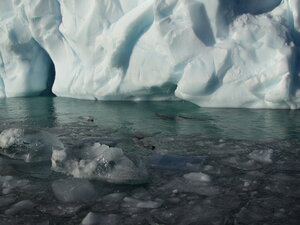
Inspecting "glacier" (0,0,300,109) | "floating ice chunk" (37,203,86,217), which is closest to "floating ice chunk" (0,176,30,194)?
"floating ice chunk" (37,203,86,217)

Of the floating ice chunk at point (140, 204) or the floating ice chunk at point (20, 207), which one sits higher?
the floating ice chunk at point (20, 207)

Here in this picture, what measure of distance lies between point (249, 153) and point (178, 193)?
3.71 feet

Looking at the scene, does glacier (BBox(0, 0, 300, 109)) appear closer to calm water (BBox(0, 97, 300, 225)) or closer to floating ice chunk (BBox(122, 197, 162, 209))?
calm water (BBox(0, 97, 300, 225))

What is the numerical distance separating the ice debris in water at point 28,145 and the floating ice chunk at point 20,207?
96cm

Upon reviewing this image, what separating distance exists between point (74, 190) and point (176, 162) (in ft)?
2.94

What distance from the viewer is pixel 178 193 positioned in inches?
85.0

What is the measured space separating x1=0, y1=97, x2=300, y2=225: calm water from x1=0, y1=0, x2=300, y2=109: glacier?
5.51 ft

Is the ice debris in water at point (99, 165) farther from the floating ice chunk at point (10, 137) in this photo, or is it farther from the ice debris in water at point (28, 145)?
the floating ice chunk at point (10, 137)

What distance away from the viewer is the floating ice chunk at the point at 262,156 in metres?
2.81

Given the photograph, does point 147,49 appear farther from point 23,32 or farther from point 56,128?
point 23,32

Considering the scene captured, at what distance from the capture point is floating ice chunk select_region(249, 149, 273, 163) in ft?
9.22

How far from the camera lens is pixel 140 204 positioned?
201 cm

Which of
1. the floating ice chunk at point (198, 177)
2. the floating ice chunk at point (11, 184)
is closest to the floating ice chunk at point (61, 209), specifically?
the floating ice chunk at point (11, 184)

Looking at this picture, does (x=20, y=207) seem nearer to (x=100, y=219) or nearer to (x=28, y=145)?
(x=100, y=219)
